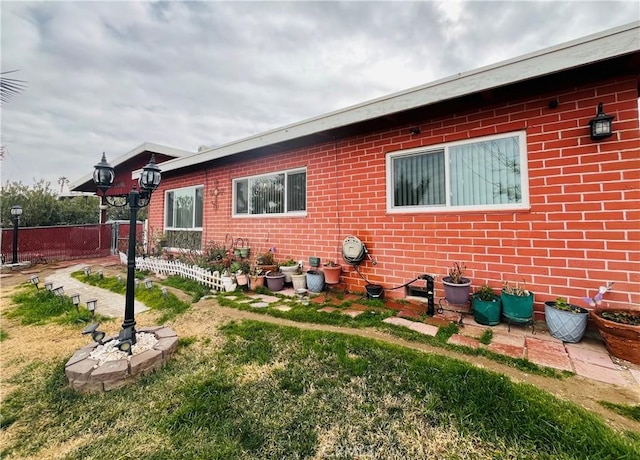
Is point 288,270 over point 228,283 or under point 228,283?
over

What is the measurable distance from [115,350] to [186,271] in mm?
3838

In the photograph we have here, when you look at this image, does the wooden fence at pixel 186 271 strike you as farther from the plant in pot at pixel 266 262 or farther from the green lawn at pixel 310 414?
the green lawn at pixel 310 414

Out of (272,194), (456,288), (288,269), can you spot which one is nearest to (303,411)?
(456,288)

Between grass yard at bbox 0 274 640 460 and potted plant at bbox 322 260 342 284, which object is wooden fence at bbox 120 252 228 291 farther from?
grass yard at bbox 0 274 640 460

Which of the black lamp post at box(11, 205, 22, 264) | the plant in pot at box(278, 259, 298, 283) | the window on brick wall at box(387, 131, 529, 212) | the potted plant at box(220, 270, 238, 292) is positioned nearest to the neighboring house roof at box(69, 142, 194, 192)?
A: the black lamp post at box(11, 205, 22, 264)

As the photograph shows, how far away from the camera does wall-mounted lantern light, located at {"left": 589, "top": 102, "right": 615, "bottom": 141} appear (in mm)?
2848

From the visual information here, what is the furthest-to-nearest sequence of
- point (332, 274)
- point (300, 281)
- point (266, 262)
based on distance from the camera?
1. point (266, 262)
2. point (300, 281)
3. point (332, 274)

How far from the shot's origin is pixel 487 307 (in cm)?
320

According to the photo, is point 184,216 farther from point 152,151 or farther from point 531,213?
point 531,213

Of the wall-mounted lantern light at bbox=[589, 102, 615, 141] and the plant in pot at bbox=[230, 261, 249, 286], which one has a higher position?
the wall-mounted lantern light at bbox=[589, 102, 615, 141]

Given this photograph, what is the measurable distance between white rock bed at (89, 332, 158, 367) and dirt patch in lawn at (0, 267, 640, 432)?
45cm

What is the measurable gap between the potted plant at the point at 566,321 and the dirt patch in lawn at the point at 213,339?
793 millimetres

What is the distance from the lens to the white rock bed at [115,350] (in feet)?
8.34

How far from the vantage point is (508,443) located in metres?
1.54
